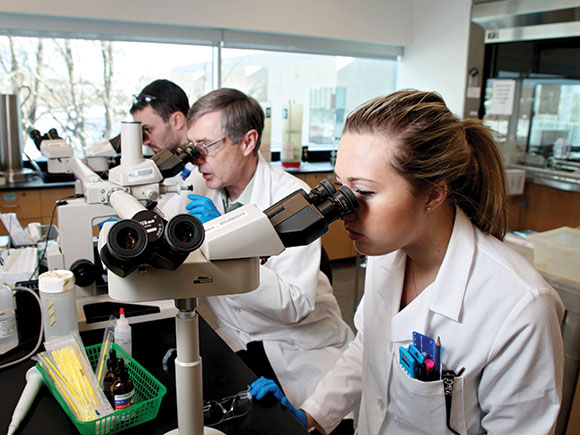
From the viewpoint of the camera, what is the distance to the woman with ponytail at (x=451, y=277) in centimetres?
97

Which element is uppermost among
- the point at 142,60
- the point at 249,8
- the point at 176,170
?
the point at 249,8

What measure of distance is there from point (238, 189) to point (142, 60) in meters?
2.50

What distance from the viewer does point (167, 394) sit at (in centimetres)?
105

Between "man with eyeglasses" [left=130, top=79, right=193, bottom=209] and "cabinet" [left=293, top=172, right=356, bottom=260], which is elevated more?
"man with eyeglasses" [left=130, top=79, right=193, bottom=209]

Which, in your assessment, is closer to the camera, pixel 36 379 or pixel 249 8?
pixel 36 379

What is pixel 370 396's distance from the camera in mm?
1246

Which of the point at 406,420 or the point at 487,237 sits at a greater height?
the point at 487,237

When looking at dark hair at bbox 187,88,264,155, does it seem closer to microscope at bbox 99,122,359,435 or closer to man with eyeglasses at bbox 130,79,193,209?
man with eyeglasses at bbox 130,79,193,209

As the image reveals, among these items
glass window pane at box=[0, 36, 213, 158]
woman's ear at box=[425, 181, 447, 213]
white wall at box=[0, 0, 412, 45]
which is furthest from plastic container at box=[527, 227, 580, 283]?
glass window pane at box=[0, 36, 213, 158]

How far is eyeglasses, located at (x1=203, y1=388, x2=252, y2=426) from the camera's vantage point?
0.97 metres

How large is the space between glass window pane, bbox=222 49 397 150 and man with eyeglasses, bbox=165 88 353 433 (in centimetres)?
256

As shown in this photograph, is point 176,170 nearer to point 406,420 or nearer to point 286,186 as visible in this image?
point 286,186

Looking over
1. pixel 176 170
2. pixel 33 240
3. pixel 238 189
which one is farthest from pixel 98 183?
pixel 33 240

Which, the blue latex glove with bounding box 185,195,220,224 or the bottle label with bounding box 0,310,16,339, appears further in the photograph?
the blue latex glove with bounding box 185,195,220,224
